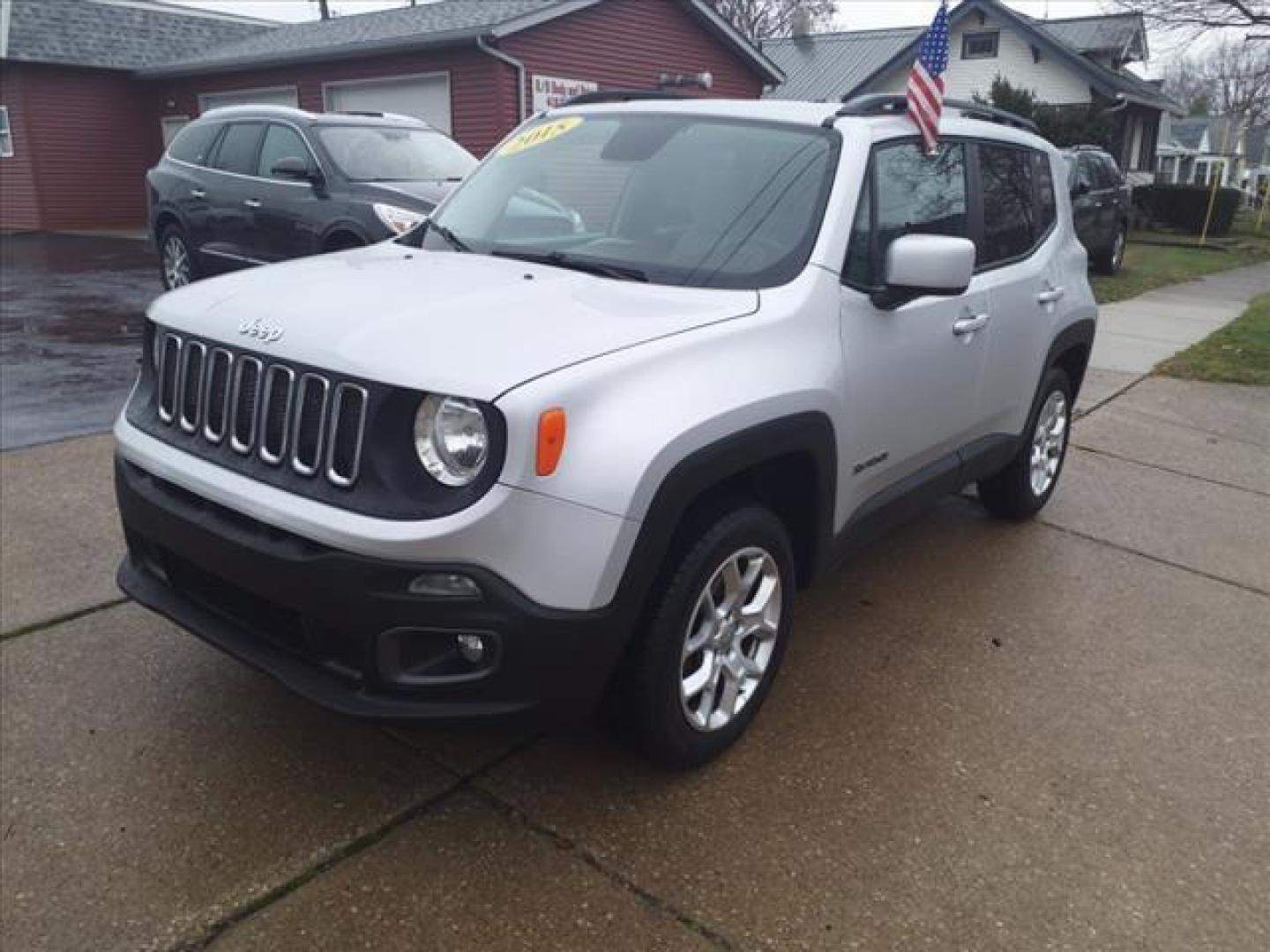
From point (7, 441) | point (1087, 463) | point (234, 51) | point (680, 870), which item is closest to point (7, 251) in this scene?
point (234, 51)

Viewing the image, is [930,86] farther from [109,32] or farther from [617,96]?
[109,32]

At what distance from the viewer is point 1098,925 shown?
8.28 feet

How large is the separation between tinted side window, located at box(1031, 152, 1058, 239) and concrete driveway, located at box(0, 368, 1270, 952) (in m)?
1.71

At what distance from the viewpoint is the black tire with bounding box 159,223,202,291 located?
960cm

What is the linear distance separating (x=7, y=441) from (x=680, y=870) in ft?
16.7

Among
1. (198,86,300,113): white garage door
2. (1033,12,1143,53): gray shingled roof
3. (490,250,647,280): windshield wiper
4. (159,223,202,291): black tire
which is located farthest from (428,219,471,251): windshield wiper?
(1033,12,1143,53): gray shingled roof

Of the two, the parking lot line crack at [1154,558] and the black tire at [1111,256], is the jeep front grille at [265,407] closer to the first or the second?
the parking lot line crack at [1154,558]

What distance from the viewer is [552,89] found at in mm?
17703

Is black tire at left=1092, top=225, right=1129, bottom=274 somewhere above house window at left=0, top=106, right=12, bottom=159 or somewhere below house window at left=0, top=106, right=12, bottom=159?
below

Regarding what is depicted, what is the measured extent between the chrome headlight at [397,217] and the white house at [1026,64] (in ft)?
74.9

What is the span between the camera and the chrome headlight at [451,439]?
2406mm

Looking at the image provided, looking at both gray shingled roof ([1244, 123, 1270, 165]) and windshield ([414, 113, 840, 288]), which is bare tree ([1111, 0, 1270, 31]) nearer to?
windshield ([414, 113, 840, 288])

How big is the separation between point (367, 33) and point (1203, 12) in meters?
21.2

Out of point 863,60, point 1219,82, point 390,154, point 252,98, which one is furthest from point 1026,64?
point 1219,82
